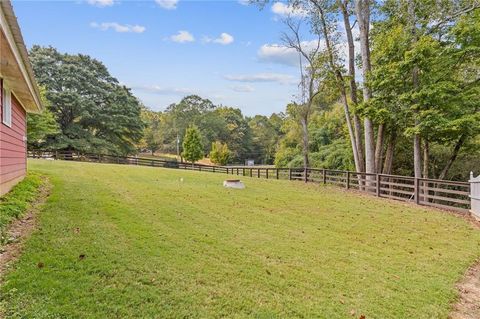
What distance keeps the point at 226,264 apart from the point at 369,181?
9985 millimetres

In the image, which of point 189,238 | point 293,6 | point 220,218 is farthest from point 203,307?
point 293,6

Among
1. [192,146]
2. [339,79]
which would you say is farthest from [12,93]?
[192,146]

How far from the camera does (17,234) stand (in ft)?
15.0

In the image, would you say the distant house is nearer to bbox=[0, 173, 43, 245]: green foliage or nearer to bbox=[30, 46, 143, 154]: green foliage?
bbox=[0, 173, 43, 245]: green foliage

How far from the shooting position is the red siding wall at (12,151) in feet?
21.3

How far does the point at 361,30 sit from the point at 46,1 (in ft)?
39.9

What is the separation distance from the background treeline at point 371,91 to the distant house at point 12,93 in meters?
11.8

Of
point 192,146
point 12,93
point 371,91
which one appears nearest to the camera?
point 12,93

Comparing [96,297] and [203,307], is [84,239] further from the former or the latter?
[203,307]

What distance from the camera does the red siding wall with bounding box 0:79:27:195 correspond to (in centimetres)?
648

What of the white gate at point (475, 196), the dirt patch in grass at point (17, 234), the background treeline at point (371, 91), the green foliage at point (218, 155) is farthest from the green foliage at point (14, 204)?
the green foliage at point (218, 155)

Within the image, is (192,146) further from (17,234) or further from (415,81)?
(17,234)

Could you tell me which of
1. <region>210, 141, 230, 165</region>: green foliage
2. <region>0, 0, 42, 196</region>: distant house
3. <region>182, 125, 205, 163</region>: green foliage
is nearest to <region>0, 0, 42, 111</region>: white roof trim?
<region>0, 0, 42, 196</region>: distant house

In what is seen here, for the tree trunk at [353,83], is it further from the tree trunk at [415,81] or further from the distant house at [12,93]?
the distant house at [12,93]
